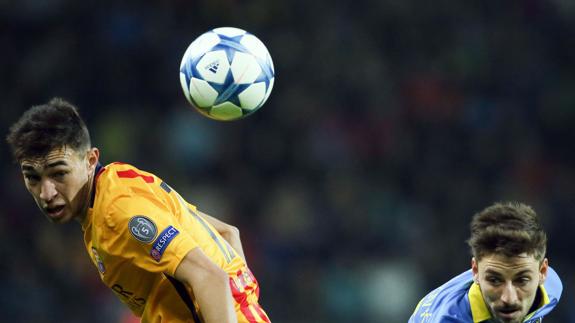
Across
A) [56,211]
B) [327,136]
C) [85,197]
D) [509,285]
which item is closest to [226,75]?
[85,197]

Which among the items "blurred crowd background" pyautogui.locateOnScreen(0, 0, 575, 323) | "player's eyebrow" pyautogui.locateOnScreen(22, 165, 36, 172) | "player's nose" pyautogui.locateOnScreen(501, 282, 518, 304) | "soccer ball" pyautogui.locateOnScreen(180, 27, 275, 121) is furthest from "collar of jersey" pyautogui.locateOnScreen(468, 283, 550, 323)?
"blurred crowd background" pyautogui.locateOnScreen(0, 0, 575, 323)

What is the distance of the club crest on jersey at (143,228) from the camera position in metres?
3.88

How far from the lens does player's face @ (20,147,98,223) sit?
4062 mm

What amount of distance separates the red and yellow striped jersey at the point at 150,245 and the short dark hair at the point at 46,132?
20cm

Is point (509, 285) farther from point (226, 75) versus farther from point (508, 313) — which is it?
point (226, 75)

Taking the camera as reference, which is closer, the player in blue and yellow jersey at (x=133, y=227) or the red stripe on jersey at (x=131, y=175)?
the player in blue and yellow jersey at (x=133, y=227)

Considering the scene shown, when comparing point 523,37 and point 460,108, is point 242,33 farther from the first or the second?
point 523,37

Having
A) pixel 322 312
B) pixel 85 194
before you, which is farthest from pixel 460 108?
pixel 85 194

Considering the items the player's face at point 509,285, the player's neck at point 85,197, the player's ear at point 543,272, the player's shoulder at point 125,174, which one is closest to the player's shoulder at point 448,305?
the player's face at point 509,285

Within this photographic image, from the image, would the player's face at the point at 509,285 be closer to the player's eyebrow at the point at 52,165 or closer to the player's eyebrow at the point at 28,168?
the player's eyebrow at the point at 52,165

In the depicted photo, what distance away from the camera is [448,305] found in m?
4.72

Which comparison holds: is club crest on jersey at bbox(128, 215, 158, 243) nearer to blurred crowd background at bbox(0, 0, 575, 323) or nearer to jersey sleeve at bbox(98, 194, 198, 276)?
jersey sleeve at bbox(98, 194, 198, 276)

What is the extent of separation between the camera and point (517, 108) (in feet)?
36.6

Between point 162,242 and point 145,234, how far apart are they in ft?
0.25
